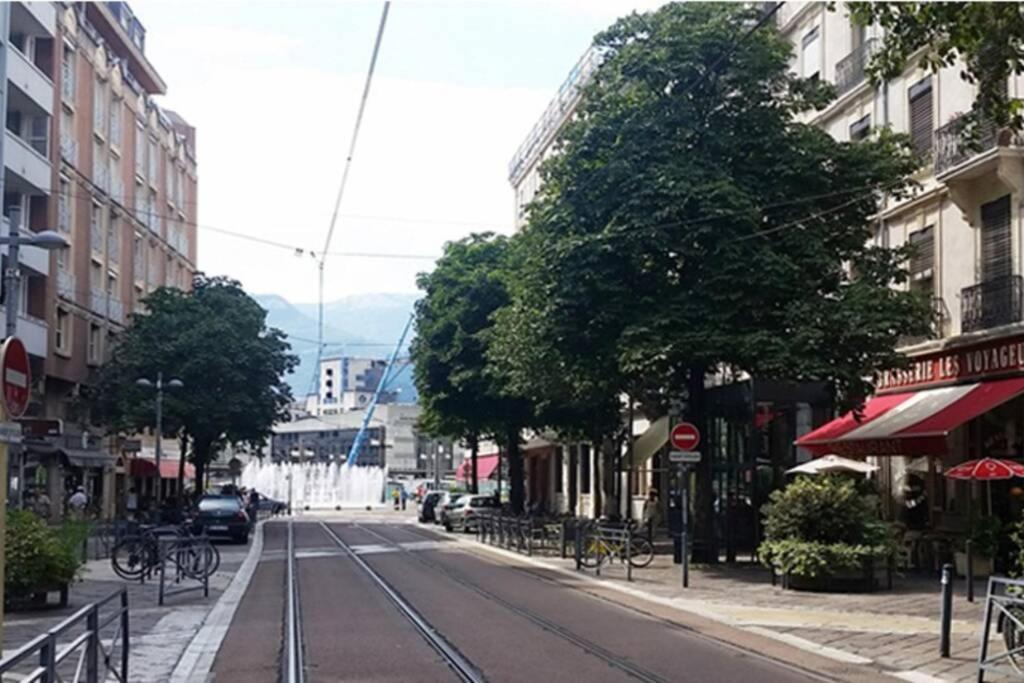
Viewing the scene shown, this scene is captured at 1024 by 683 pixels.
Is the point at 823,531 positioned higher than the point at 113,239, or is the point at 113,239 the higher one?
the point at 113,239

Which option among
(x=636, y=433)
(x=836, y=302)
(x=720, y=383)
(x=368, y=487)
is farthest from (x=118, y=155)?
(x=368, y=487)

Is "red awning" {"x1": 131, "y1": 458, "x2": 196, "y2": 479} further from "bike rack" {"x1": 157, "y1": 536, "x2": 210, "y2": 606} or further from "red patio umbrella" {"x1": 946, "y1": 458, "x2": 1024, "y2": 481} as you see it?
"red patio umbrella" {"x1": 946, "y1": 458, "x2": 1024, "y2": 481}

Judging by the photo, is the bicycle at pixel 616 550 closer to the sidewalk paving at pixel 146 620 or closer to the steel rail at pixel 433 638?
the steel rail at pixel 433 638

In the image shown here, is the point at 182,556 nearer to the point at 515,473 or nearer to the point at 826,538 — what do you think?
the point at 826,538

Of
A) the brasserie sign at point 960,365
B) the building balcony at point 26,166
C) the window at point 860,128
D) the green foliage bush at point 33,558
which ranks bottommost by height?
the green foliage bush at point 33,558

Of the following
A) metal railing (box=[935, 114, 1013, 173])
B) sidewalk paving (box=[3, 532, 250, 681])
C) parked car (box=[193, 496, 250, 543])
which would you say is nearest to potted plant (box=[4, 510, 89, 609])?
sidewalk paving (box=[3, 532, 250, 681])

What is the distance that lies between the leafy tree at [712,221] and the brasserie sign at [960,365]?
54.9 inches

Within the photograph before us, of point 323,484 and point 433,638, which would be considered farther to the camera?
point 323,484

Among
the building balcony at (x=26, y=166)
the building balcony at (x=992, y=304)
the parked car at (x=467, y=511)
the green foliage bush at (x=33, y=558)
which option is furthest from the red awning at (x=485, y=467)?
the green foliage bush at (x=33, y=558)

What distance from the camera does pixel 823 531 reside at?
78.0 ft

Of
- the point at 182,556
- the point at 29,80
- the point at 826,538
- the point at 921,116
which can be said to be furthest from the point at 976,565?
the point at 29,80

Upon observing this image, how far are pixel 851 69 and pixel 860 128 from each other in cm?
153

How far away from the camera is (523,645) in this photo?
52.1ft

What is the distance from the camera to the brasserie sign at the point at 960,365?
83.3 ft
